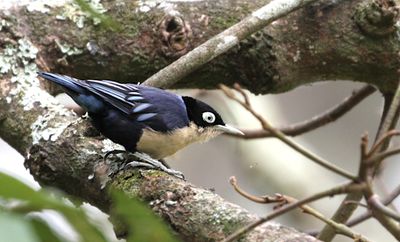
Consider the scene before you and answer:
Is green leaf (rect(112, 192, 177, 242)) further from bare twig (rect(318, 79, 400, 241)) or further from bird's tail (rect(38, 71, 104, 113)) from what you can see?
bird's tail (rect(38, 71, 104, 113))

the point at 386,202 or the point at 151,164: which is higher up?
the point at 151,164

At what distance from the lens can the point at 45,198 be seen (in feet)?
1.98

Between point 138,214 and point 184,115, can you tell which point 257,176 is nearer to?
point 184,115

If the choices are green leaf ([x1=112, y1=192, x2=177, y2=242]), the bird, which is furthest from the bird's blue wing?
green leaf ([x1=112, y1=192, x2=177, y2=242])

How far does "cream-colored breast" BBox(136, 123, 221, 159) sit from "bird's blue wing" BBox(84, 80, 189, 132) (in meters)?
0.02

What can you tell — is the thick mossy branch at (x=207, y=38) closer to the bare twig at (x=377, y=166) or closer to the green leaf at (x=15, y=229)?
the bare twig at (x=377, y=166)

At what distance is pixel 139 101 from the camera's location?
6.57 feet

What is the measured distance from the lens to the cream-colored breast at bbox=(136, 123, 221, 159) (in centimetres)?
201

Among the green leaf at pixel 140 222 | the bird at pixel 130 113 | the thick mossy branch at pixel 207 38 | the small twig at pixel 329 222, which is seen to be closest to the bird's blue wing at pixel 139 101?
the bird at pixel 130 113

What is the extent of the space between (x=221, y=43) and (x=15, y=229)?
1.60 meters

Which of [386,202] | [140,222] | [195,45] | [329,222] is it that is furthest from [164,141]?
[140,222]

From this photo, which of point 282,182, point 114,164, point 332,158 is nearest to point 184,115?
point 114,164

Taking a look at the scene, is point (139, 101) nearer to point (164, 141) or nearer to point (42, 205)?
point (164, 141)

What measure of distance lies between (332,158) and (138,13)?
361 cm
